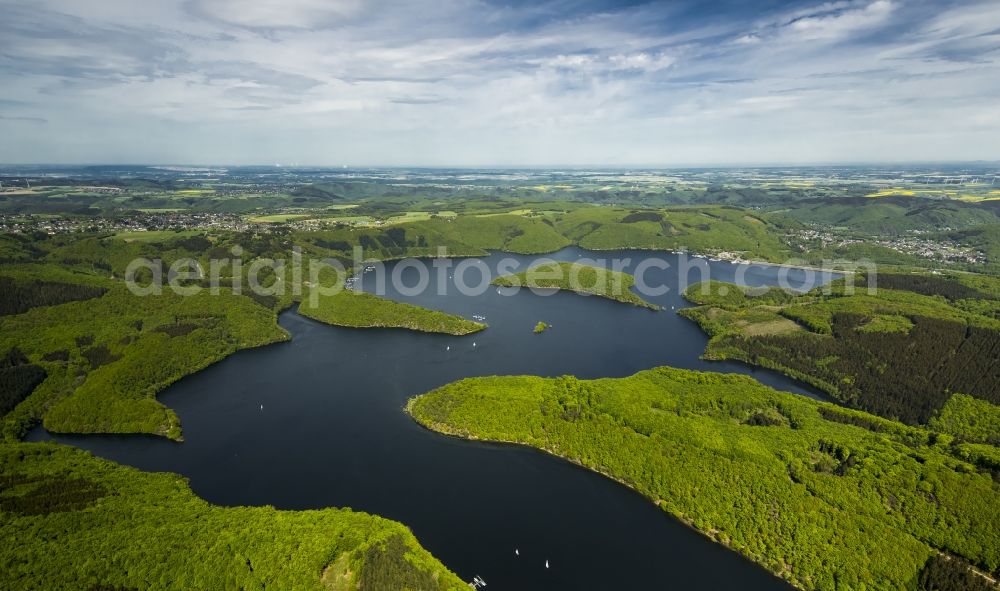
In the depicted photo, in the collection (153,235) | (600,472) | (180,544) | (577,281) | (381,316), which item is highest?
(153,235)

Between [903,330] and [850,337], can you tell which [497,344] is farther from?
[903,330]

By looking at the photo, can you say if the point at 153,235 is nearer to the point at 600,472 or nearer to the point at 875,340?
the point at 600,472

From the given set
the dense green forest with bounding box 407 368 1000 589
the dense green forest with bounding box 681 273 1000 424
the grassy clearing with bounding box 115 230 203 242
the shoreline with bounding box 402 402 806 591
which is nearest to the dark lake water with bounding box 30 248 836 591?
the shoreline with bounding box 402 402 806 591

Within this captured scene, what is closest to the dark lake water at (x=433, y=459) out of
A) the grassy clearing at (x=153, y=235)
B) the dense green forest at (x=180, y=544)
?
the dense green forest at (x=180, y=544)

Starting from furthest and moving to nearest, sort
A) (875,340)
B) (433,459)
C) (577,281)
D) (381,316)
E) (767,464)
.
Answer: (577,281), (381,316), (875,340), (433,459), (767,464)

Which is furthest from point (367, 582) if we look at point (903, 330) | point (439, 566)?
point (903, 330)

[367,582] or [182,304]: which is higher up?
[182,304]

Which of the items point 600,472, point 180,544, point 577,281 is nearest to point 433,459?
point 600,472
